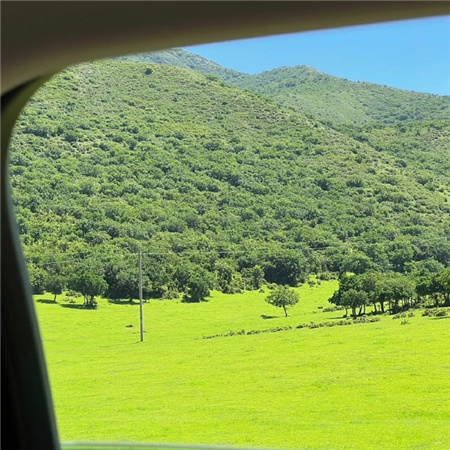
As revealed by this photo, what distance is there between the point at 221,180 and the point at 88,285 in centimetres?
664

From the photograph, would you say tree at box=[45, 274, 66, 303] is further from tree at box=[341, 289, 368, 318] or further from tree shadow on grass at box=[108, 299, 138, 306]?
tree at box=[341, 289, 368, 318]

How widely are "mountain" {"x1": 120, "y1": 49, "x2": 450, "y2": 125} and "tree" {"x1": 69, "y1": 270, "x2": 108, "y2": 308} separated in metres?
8.99

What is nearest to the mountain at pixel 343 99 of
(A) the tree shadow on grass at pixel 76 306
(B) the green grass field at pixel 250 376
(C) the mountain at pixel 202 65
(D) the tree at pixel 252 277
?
(C) the mountain at pixel 202 65

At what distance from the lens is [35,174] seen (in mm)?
23562

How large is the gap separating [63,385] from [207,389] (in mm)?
4917

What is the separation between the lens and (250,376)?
23.8m

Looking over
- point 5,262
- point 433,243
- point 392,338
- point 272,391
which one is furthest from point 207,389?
point 5,262

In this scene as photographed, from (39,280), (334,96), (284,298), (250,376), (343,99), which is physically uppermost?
(334,96)

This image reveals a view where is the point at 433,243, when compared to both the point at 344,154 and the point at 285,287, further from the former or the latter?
the point at 344,154

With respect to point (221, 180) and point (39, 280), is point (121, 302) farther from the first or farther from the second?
point (221, 180)

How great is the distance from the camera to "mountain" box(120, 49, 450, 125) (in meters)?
25.9

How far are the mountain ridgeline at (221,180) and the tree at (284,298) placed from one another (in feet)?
2.57

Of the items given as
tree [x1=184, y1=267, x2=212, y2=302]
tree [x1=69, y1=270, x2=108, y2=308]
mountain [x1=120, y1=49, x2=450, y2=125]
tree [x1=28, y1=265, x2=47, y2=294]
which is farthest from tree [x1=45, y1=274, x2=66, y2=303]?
mountain [x1=120, y1=49, x2=450, y2=125]

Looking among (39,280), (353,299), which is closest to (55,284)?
(39,280)
